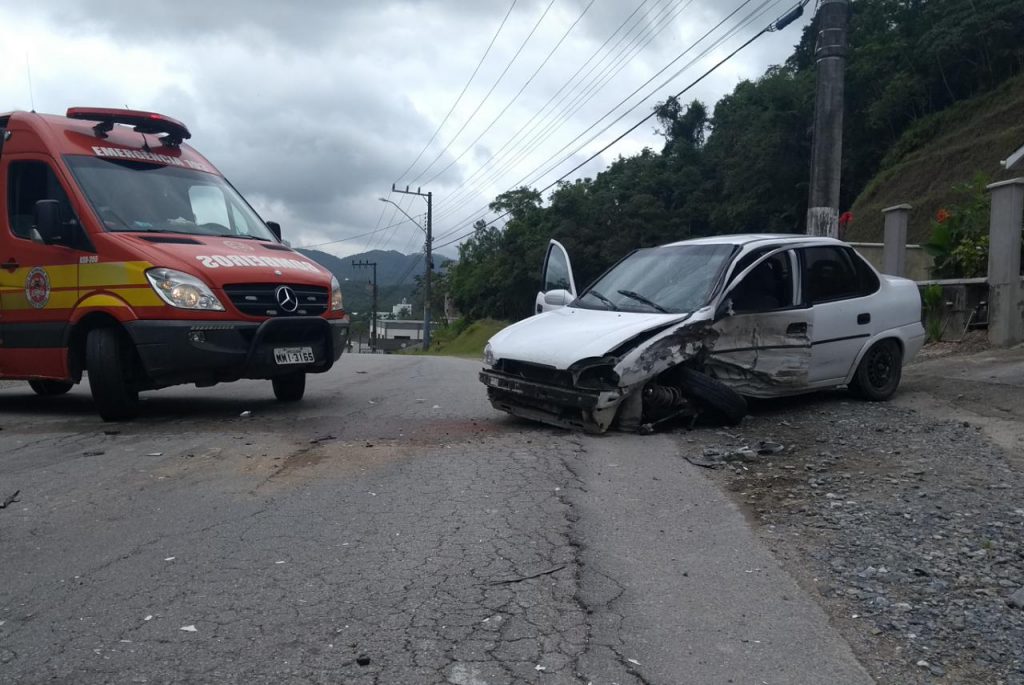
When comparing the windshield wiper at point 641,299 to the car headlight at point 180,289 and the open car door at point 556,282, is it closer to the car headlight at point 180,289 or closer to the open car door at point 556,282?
the open car door at point 556,282

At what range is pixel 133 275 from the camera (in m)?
7.37

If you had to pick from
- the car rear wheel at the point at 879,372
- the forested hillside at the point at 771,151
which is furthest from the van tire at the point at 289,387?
the forested hillside at the point at 771,151

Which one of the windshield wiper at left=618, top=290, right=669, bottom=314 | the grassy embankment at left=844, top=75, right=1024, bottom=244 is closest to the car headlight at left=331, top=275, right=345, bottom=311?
the windshield wiper at left=618, top=290, right=669, bottom=314

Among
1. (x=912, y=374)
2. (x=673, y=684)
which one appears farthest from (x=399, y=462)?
(x=912, y=374)

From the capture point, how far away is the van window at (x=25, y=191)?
322 inches

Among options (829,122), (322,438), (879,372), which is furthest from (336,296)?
(829,122)

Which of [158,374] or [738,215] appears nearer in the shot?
[158,374]

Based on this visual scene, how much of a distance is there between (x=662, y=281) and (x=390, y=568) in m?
4.55

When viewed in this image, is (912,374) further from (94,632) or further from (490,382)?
(94,632)

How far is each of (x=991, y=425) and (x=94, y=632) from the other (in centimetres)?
659

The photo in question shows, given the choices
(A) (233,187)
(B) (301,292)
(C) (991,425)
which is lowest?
(C) (991,425)

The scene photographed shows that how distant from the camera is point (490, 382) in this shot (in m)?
7.52

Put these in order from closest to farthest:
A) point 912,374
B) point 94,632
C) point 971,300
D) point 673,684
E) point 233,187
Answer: point 673,684
point 94,632
point 233,187
point 912,374
point 971,300

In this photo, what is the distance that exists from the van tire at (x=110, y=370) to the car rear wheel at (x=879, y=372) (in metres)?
6.54
